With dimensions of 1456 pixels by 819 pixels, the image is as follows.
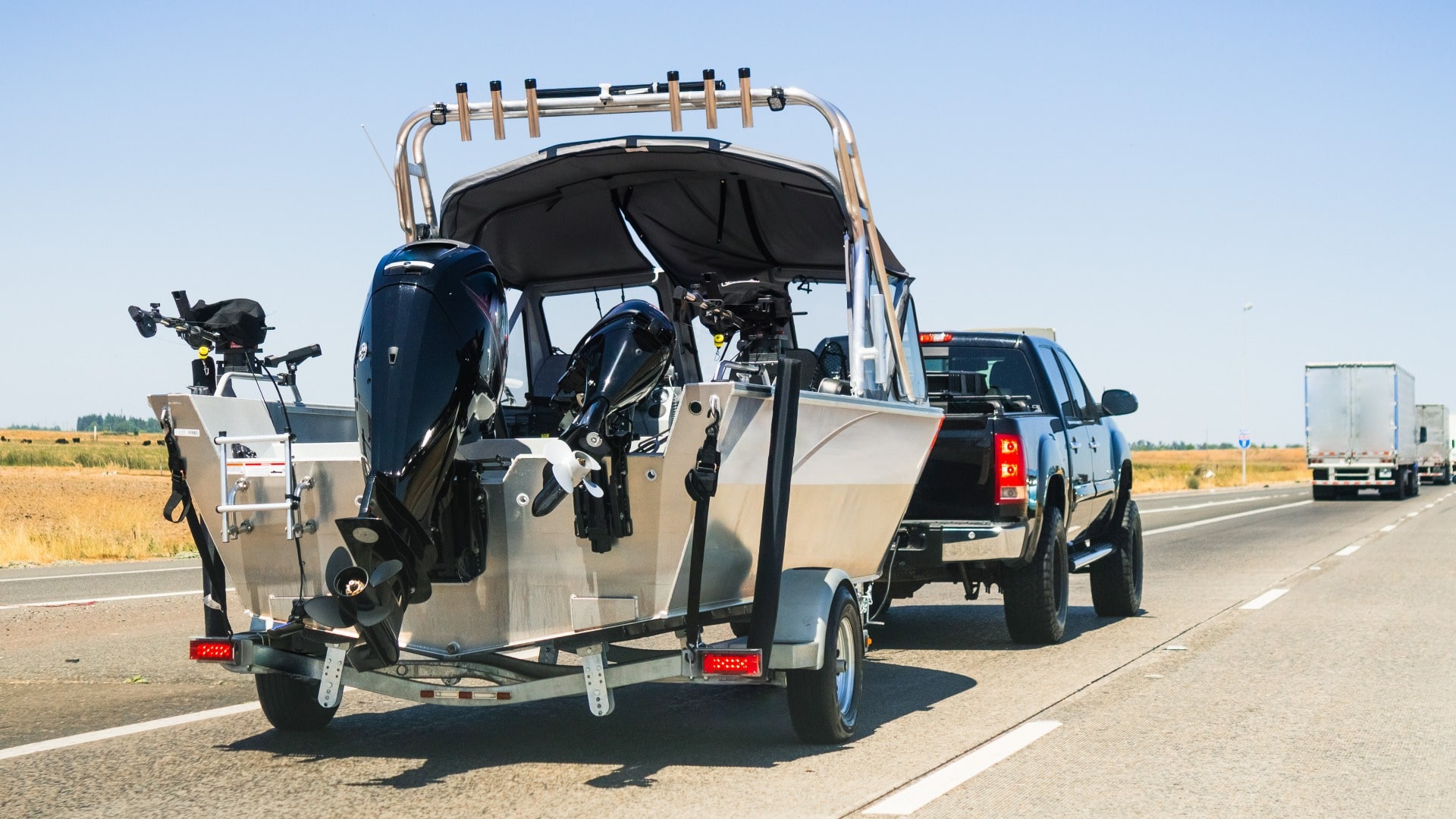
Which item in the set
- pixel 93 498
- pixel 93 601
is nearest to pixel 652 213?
pixel 93 601

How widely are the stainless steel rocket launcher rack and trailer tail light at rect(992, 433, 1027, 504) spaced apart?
257 cm

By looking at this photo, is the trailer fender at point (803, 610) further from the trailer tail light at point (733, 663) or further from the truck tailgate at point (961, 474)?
the truck tailgate at point (961, 474)

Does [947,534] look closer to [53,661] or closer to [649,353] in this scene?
[649,353]

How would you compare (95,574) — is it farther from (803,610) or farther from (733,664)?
(733,664)

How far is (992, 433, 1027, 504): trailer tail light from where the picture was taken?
10.2 metres

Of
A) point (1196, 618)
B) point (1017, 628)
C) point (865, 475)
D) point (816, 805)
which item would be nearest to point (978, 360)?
Result: point (1017, 628)

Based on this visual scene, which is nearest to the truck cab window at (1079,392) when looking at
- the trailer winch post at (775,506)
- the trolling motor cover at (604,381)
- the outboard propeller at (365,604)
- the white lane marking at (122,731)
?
the trolling motor cover at (604,381)

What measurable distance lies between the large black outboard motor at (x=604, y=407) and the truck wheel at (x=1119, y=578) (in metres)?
7.21

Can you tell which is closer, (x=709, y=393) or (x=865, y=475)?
(x=709, y=393)

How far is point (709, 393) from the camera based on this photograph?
230 inches

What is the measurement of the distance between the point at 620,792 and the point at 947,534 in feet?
14.8

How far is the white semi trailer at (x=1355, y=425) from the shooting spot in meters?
47.6

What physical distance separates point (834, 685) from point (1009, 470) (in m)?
3.78

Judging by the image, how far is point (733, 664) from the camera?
609 centimetres
